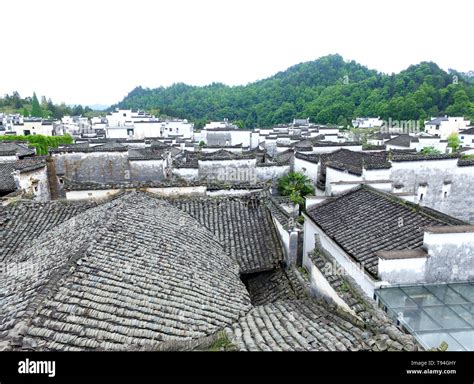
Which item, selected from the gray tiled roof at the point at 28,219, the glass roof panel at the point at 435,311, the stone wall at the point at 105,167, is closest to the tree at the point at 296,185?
the stone wall at the point at 105,167

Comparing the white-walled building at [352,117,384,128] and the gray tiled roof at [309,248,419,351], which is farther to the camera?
the white-walled building at [352,117,384,128]

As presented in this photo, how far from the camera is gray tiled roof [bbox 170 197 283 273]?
9.21 metres

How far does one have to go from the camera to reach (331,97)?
3885 inches

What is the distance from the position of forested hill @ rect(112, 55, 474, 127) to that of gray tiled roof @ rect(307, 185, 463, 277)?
83006 millimetres

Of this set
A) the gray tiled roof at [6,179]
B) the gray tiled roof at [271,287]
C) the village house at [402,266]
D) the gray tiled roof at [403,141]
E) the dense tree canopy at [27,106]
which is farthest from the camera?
the dense tree canopy at [27,106]

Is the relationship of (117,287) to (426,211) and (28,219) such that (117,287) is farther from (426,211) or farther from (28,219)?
(426,211)

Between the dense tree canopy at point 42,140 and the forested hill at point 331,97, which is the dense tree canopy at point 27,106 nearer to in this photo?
the forested hill at point 331,97

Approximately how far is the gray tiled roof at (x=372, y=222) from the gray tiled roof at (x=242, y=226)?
5.30 feet

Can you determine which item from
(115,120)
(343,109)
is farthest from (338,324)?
(343,109)

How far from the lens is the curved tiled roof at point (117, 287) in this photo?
4.39m

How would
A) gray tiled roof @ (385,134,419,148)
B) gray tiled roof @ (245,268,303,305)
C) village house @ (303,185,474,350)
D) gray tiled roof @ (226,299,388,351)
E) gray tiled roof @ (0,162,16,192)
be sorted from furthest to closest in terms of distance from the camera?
1. gray tiled roof @ (385,134,419,148)
2. gray tiled roof @ (0,162,16,192)
3. gray tiled roof @ (245,268,303,305)
4. village house @ (303,185,474,350)
5. gray tiled roof @ (226,299,388,351)

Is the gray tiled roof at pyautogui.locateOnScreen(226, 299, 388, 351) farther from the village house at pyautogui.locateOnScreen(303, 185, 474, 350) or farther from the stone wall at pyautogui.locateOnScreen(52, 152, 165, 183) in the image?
the stone wall at pyautogui.locateOnScreen(52, 152, 165, 183)

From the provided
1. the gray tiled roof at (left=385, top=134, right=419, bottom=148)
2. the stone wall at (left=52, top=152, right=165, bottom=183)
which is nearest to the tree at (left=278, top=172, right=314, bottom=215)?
the stone wall at (left=52, top=152, right=165, bottom=183)

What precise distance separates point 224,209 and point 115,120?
255 feet
